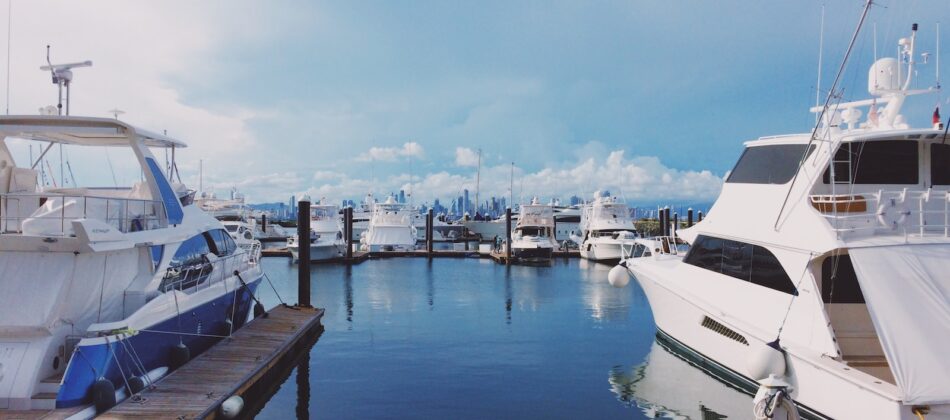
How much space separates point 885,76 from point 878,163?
239 cm

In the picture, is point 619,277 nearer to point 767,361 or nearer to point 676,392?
point 676,392

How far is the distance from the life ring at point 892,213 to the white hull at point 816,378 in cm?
268

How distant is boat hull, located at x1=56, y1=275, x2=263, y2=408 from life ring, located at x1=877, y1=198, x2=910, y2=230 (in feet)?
41.2

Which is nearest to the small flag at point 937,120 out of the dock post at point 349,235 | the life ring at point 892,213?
the life ring at point 892,213

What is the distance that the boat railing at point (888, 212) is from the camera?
9.53 metres

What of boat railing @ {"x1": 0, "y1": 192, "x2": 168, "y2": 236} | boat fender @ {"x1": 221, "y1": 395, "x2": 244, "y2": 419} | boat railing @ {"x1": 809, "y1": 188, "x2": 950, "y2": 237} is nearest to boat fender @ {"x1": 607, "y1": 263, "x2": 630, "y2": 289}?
boat railing @ {"x1": 809, "y1": 188, "x2": 950, "y2": 237}

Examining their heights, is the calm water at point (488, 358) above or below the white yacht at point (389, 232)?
below

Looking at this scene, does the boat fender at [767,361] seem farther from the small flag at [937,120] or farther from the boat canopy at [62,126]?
the boat canopy at [62,126]

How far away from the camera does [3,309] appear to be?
900 centimetres

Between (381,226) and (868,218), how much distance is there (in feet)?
140

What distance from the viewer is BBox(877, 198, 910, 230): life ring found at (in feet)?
31.5

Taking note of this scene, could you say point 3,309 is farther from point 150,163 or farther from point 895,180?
point 895,180

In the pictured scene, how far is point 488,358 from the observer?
1499 centimetres

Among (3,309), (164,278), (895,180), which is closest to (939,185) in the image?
(895,180)
